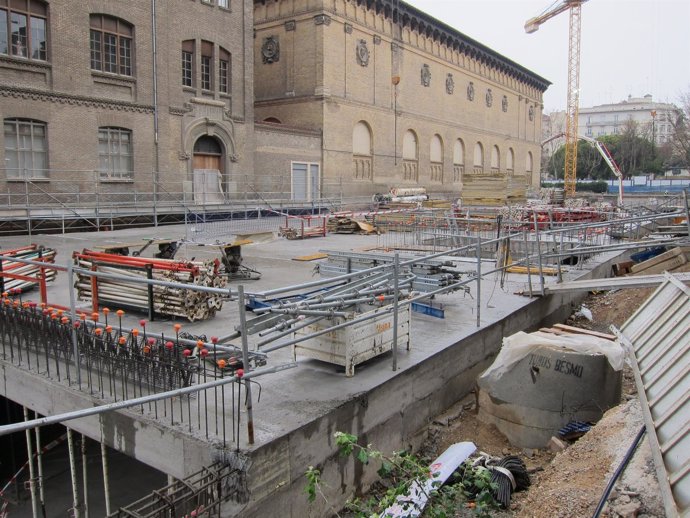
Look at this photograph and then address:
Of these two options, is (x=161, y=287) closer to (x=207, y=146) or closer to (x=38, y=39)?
(x=38, y=39)

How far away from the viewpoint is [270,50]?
129ft

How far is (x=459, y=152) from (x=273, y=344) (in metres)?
50.1

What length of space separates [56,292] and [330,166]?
92.9 feet

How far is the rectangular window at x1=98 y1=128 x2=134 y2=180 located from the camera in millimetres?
25500

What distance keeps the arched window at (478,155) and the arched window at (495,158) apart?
3.01 m

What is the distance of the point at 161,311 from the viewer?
8.91 meters

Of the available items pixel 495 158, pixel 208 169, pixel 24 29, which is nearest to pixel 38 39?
pixel 24 29

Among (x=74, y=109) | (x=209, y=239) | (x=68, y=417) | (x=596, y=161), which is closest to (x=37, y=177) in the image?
(x=74, y=109)

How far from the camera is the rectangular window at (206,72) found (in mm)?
29717

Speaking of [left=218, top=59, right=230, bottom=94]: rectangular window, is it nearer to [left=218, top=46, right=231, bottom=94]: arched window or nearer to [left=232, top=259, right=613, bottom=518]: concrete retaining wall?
[left=218, top=46, right=231, bottom=94]: arched window

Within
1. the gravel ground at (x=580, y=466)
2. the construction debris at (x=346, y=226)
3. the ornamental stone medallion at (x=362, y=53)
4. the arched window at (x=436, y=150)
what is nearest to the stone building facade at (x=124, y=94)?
the construction debris at (x=346, y=226)

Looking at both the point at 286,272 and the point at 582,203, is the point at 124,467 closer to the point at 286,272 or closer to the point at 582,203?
the point at 286,272

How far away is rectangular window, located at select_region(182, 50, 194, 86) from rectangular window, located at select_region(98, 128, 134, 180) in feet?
14.7

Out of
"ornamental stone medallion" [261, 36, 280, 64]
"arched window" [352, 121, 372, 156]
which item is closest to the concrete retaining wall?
"arched window" [352, 121, 372, 156]
